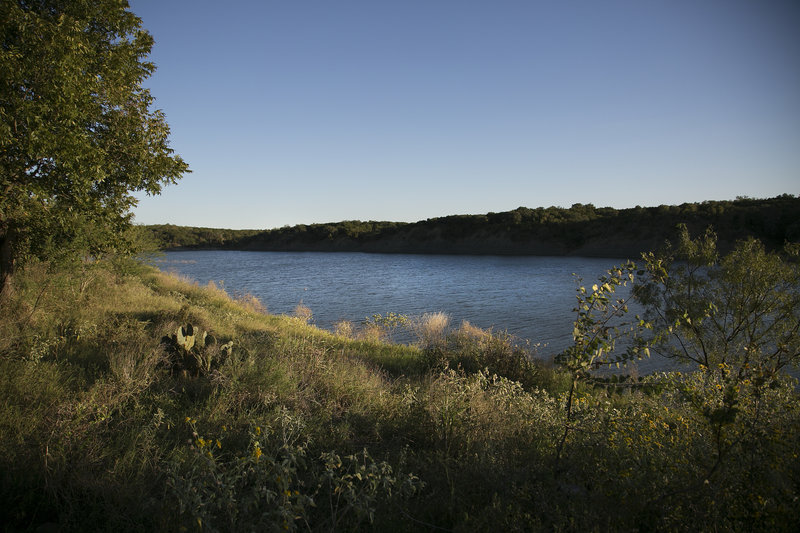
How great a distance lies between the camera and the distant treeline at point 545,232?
1858 inches

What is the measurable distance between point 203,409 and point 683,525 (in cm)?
451

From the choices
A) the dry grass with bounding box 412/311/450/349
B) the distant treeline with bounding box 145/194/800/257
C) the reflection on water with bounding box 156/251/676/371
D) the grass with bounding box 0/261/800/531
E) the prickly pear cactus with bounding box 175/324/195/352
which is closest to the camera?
the grass with bounding box 0/261/800/531

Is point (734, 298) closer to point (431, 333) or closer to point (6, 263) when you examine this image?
point (431, 333)

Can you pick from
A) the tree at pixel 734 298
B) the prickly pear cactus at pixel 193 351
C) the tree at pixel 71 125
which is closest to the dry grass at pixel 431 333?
the tree at pixel 734 298

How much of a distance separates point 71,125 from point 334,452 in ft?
22.5

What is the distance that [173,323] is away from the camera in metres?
9.06

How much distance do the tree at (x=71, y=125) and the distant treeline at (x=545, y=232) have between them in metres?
24.6

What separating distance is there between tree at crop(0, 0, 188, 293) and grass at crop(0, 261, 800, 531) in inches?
85.2

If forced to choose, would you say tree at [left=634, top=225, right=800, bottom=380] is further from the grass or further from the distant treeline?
the distant treeline

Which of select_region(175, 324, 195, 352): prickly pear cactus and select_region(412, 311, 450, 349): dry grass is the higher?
select_region(175, 324, 195, 352): prickly pear cactus

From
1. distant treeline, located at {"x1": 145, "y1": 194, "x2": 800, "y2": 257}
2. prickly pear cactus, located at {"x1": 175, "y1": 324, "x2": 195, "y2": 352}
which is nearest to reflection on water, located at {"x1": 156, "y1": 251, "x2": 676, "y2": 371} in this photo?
distant treeline, located at {"x1": 145, "y1": 194, "x2": 800, "y2": 257}

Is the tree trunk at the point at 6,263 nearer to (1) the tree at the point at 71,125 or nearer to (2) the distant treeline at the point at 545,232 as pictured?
(1) the tree at the point at 71,125

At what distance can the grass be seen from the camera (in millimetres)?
2816

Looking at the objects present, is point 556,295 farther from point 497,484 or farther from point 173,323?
point 497,484
